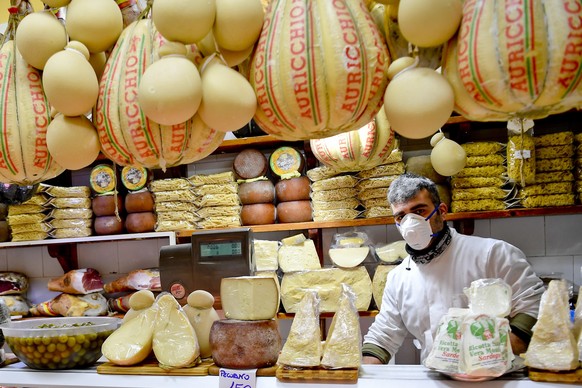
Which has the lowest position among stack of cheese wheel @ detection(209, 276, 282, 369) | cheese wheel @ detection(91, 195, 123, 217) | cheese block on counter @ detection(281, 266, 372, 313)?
cheese block on counter @ detection(281, 266, 372, 313)

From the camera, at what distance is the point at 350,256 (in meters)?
2.99

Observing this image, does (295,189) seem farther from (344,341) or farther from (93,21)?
(93,21)

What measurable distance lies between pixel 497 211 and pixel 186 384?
222 centimetres

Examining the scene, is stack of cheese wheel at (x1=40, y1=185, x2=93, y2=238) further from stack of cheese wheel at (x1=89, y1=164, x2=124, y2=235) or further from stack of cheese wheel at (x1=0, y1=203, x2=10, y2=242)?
stack of cheese wheel at (x1=0, y1=203, x2=10, y2=242)

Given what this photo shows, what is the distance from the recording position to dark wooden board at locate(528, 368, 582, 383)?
996 mm

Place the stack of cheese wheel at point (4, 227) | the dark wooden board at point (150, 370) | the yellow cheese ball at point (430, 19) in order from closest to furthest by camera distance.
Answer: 1. the yellow cheese ball at point (430, 19)
2. the dark wooden board at point (150, 370)
3. the stack of cheese wheel at point (4, 227)

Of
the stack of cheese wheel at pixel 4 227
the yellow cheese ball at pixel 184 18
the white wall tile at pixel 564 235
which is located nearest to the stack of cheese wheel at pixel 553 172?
the white wall tile at pixel 564 235

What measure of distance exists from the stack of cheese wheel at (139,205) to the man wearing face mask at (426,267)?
5.71 feet

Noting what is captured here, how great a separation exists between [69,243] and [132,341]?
2787 mm

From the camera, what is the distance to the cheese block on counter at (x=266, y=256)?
3084 millimetres

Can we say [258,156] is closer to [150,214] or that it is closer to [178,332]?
[150,214]

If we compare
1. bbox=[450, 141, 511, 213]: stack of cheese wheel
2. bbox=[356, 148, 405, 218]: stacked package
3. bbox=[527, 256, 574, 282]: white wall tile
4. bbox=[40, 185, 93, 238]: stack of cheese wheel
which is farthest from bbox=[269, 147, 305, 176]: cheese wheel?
bbox=[527, 256, 574, 282]: white wall tile

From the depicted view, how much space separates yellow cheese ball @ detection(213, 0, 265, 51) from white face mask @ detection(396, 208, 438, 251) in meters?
1.43

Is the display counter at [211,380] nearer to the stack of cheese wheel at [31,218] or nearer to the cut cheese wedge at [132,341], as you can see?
the cut cheese wedge at [132,341]
